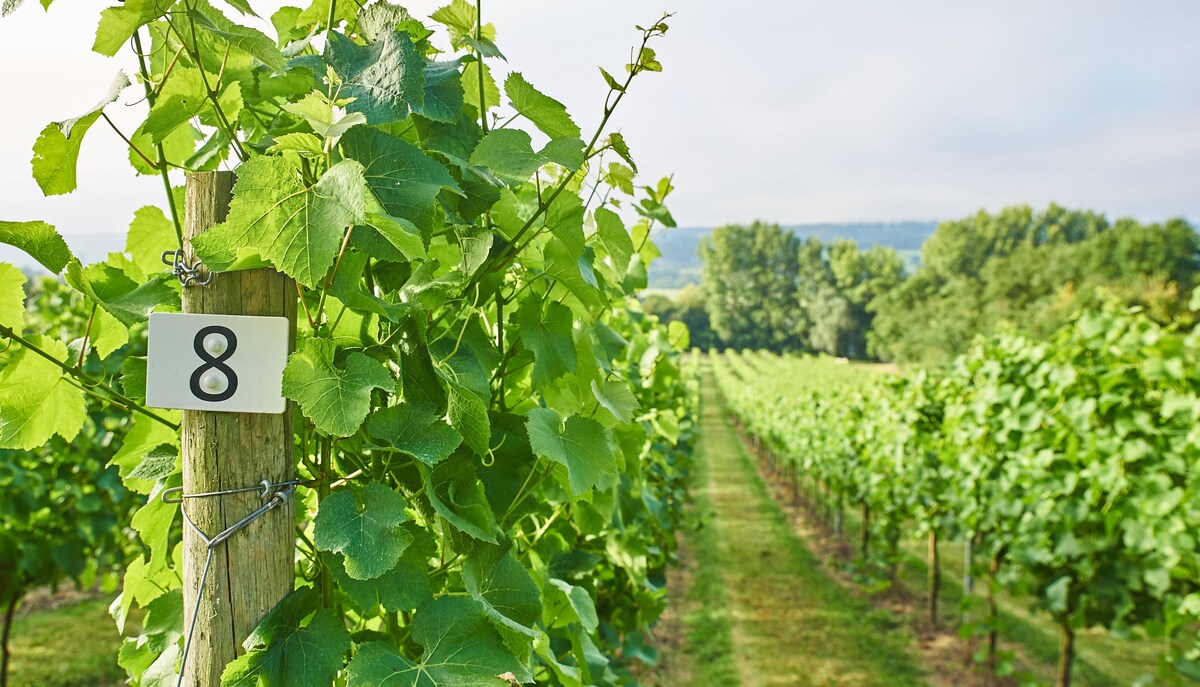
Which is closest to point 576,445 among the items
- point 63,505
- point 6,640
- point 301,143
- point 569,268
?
point 569,268

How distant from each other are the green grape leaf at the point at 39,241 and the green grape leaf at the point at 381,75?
0.52 metres

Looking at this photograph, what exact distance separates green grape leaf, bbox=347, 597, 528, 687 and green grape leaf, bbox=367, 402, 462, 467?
0.80ft

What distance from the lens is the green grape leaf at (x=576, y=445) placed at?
1283mm

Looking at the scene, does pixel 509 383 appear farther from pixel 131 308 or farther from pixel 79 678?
pixel 79 678

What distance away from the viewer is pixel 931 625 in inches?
328

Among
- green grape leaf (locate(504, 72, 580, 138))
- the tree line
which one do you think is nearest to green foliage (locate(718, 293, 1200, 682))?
green grape leaf (locate(504, 72, 580, 138))

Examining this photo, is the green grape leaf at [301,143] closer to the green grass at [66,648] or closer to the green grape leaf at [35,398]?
the green grape leaf at [35,398]

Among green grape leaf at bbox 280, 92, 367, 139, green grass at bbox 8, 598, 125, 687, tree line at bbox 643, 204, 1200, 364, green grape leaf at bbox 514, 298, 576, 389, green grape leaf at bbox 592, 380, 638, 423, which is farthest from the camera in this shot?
tree line at bbox 643, 204, 1200, 364

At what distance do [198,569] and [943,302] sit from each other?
Answer: 3119 inches

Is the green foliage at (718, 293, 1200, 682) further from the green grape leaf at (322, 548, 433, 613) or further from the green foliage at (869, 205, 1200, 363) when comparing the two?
the green foliage at (869, 205, 1200, 363)

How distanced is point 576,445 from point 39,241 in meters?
0.89

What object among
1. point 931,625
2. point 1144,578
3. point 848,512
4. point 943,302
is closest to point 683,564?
point 931,625

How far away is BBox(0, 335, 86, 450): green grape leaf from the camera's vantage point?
1.31 metres

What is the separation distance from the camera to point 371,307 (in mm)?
1164
